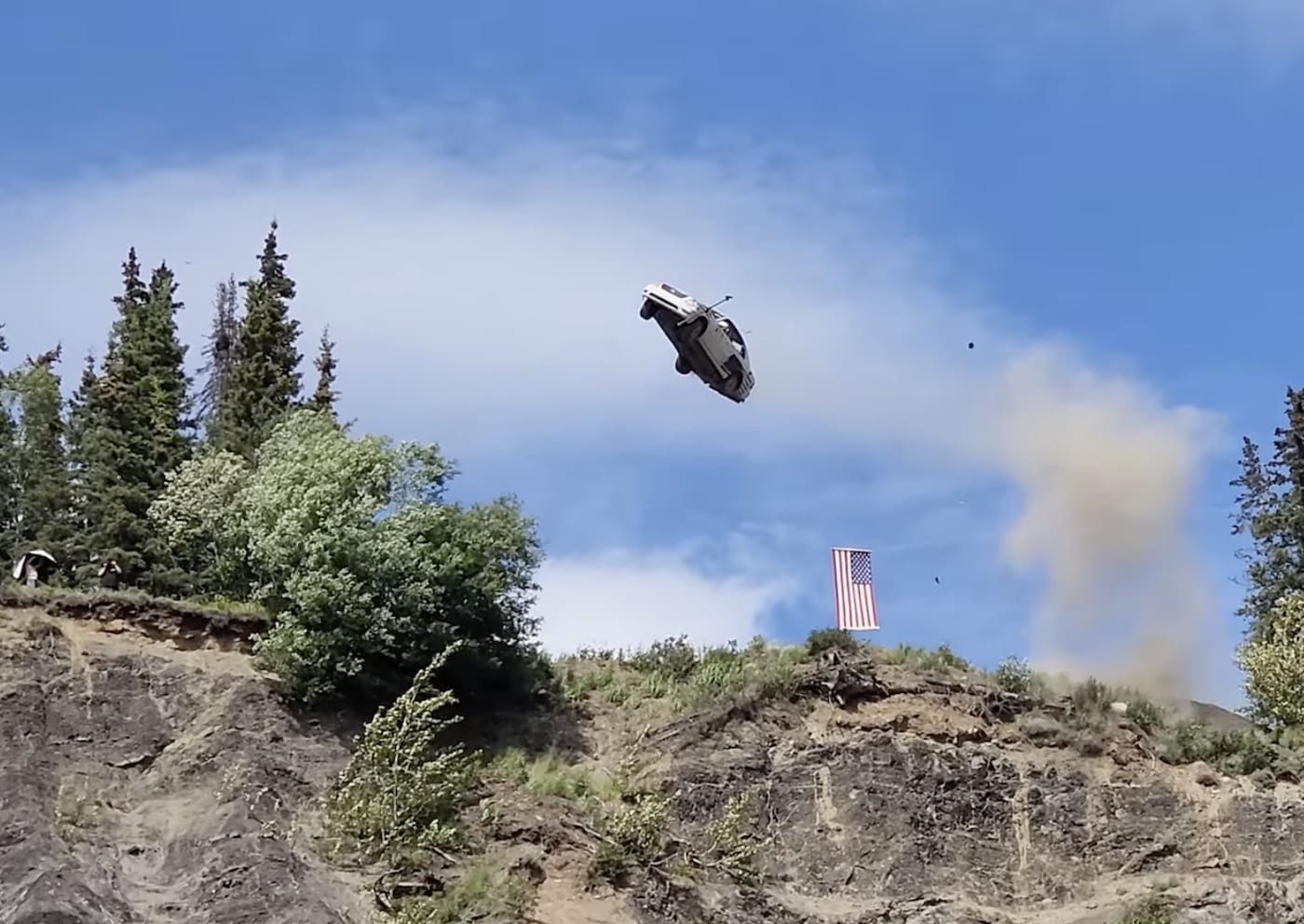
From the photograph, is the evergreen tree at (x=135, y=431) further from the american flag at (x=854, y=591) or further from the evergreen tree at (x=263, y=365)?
the american flag at (x=854, y=591)

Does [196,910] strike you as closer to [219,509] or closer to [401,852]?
[401,852]

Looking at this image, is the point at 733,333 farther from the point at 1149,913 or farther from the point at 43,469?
the point at 43,469

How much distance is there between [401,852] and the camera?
28406mm

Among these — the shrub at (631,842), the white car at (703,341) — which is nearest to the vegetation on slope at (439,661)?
the shrub at (631,842)

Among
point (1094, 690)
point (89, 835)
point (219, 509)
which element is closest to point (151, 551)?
point (219, 509)

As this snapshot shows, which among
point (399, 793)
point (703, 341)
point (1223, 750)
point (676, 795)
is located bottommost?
point (399, 793)

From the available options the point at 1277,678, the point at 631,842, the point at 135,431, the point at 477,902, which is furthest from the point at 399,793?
the point at 135,431

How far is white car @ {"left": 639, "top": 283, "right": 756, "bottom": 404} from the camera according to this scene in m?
38.3

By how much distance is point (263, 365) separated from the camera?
51188mm

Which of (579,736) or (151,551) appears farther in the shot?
(151,551)

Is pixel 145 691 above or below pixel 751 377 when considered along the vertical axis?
below

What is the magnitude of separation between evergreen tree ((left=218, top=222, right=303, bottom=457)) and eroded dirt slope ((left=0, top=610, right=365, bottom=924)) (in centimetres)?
1489

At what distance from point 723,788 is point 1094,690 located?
828 cm

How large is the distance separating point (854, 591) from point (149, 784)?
14.5 meters
